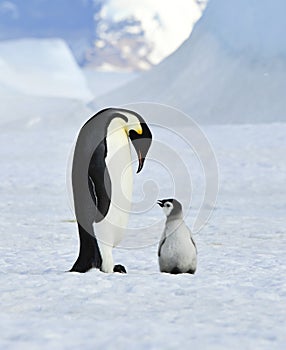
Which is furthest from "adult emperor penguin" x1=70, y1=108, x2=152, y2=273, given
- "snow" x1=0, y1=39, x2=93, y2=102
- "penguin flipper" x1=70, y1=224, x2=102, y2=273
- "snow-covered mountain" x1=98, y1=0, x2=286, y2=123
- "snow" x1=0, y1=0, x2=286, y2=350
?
"snow" x1=0, y1=39, x2=93, y2=102

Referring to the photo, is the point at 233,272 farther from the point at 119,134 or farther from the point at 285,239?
the point at 285,239

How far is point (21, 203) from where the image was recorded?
722 centimetres

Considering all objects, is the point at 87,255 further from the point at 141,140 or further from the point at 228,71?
the point at 228,71

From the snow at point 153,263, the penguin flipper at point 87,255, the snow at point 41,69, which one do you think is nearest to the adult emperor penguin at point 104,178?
the penguin flipper at point 87,255

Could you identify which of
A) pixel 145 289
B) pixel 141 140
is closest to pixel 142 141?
pixel 141 140

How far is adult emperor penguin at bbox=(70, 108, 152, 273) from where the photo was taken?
3230 millimetres

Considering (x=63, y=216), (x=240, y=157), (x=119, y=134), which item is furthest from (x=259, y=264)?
(x=240, y=157)

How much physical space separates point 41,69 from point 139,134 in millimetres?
29040

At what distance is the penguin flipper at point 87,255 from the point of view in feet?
11.1

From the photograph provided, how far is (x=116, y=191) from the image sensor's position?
330cm

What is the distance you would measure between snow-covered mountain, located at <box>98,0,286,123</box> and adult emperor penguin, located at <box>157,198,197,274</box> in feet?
39.9

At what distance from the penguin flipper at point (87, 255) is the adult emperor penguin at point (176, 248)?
355mm

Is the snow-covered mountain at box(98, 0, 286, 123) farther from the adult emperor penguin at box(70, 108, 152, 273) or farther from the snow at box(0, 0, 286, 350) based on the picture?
the adult emperor penguin at box(70, 108, 152, 273)

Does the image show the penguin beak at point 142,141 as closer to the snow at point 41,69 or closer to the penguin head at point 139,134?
the penguin head at point 139,134
